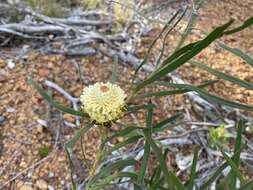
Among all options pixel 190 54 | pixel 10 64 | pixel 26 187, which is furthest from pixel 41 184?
pixel 190 54

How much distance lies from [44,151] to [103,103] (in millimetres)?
898

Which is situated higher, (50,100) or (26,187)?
(50,100)

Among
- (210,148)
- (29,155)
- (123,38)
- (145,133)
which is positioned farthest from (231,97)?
(145,133)

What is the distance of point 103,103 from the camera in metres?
0.85

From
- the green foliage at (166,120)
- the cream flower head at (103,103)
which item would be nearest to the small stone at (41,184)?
the green foliage at (166,120)

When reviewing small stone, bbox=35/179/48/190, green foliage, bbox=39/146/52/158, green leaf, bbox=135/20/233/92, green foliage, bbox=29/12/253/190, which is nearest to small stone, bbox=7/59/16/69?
green foliage, bbox=39/146/52/158

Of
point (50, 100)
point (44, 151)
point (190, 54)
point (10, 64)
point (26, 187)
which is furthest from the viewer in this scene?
point (10, 64)

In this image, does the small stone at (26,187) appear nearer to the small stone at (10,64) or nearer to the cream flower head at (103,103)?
the small stone at (10,64)

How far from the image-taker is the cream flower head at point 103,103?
851 millimetres

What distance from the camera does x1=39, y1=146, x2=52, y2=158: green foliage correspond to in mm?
1677

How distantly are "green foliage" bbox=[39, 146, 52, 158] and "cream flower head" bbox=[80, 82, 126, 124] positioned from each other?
84 cm

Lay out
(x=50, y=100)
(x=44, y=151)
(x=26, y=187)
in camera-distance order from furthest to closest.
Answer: (x=44, y=151)
(x=26, y=187)
(x=50, y=100)

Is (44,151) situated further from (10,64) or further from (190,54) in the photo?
(190,54)

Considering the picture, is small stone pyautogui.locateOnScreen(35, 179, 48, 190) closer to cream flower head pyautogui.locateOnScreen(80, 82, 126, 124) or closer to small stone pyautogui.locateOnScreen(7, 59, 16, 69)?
small stone pyautogui.locateOnScreen(7, 59, 16, 69)
